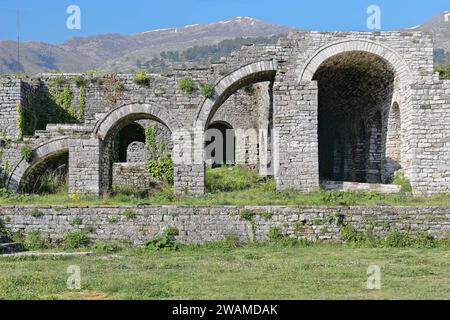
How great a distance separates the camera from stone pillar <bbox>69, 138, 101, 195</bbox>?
1958 cm

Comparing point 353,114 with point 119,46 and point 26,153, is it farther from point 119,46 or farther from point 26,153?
point 119,46

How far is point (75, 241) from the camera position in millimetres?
15391

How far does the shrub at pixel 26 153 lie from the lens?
20594mm

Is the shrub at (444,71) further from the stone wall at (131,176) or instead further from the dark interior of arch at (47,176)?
the dark interior of arch at (47,176)

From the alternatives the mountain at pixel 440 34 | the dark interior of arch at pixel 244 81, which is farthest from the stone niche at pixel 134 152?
the mountain at pixel 440 34

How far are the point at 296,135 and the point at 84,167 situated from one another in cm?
667

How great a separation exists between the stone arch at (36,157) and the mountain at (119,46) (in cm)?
7399

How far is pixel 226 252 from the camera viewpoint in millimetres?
14414

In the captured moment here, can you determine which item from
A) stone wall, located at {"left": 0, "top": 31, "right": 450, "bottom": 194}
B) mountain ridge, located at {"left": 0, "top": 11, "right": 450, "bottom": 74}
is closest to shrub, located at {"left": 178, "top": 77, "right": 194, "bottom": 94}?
stone wall, located at {"left": 0, "top": 31, "right": 450, "bottom": 194}

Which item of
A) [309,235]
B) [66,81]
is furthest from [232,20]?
[309,235]

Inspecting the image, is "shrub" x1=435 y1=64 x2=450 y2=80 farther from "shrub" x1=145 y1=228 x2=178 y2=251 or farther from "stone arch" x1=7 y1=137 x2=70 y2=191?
"stone arch" x1=7 y1=137 x2=70 y2=191

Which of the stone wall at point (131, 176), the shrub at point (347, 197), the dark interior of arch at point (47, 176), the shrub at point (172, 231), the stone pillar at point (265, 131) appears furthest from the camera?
the stone pillar at point (265, 131)
